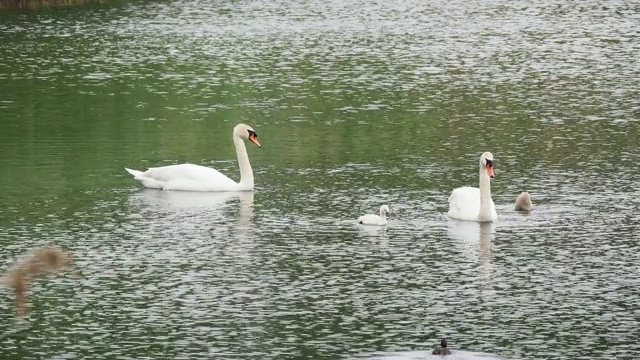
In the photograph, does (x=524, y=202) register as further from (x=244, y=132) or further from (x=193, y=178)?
(x=244, y=132)

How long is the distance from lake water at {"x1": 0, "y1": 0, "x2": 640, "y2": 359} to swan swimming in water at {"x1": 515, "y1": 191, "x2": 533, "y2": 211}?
0.15 metres

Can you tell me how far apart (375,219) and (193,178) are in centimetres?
432

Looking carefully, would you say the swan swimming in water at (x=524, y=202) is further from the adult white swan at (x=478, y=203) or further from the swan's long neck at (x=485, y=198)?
the swan's long neck at (x=485, y=198)

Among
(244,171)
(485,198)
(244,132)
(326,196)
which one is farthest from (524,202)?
(244,132)

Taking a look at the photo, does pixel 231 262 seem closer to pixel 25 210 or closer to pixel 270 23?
pixel 25 210

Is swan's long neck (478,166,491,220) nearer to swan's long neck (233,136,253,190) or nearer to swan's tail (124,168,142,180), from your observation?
swan's long neck (233,136,253,190)

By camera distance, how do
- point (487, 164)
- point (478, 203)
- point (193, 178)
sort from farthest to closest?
point (193, 178) → point (487, 164) → point (478, 203)

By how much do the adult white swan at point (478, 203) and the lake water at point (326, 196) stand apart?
24cm

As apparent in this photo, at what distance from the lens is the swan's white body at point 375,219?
21.1m

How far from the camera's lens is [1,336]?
15.9 meters

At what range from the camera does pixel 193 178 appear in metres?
24.5

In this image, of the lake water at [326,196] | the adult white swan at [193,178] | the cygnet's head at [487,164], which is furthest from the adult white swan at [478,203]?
the adult white swan at [193,178]

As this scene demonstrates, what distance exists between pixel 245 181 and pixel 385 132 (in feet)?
20.1

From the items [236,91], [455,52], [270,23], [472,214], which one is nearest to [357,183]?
[472,214]
